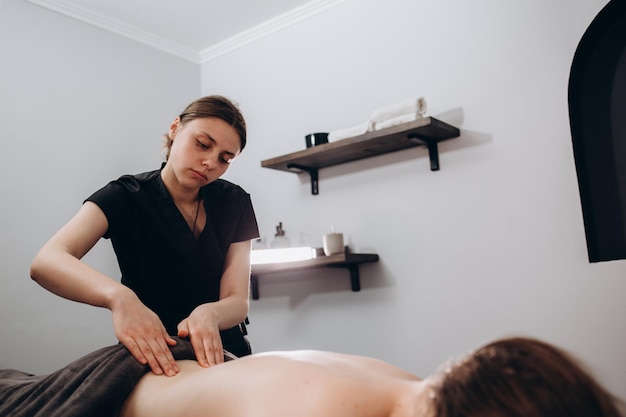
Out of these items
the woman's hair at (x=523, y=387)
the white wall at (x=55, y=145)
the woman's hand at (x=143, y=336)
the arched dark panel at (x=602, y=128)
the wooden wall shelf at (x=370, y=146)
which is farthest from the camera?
the white wall at (x=55, y=145)

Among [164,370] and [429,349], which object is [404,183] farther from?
[164,370]

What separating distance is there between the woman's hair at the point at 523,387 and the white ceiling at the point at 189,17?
2452 millimetres

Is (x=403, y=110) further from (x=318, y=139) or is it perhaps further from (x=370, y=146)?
(x=318, y=139)

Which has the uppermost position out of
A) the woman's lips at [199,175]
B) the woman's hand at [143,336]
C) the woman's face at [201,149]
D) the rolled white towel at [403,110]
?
the rolled white towel at [403,110]

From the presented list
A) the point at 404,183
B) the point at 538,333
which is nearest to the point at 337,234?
the point at 404,183

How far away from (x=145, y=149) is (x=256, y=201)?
2.46 feet

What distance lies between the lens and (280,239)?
8.72ft

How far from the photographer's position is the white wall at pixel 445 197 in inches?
75.4

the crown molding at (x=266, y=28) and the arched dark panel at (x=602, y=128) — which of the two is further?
the crown molding at (x=266, y=28)

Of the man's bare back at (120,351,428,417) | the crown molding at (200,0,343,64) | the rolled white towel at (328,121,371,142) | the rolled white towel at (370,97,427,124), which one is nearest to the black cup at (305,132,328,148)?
the rolled white towel at (328,121,371,142)

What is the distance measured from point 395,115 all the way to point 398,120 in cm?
4

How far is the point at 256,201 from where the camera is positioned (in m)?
2.94

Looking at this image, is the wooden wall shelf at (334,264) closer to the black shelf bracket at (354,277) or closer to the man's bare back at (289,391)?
the black shelf bracket at (354,277)

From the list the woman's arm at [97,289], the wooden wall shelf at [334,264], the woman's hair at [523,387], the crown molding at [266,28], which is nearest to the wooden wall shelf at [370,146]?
the wooden wall shelf at [334,264]
